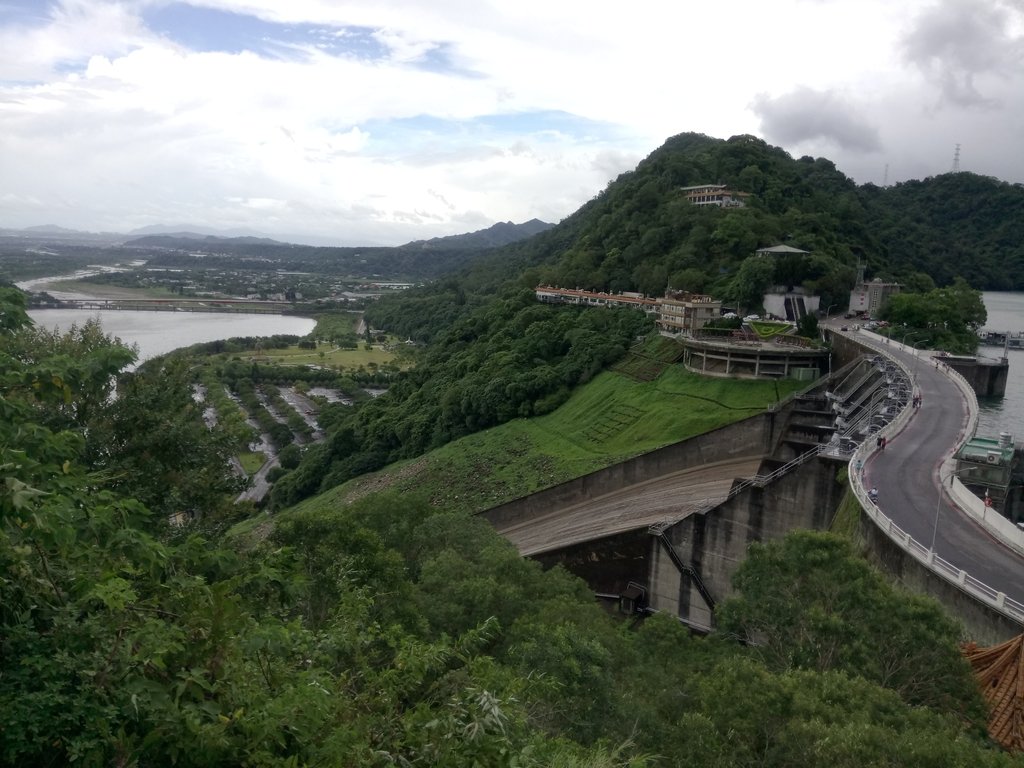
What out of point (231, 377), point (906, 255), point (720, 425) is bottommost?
point (231, 377)

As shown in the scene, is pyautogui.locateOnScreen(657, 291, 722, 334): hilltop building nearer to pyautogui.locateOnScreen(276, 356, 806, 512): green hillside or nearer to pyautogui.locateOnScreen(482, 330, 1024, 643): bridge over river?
pyautogui.locateOnScreen(276, 356, 806, 512): green hillside

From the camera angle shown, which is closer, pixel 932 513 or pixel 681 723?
pixel 681 723


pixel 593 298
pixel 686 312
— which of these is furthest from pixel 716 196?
pixel 686 312

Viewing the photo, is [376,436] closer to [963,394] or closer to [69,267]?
[963,394]

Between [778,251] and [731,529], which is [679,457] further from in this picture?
[778,251]

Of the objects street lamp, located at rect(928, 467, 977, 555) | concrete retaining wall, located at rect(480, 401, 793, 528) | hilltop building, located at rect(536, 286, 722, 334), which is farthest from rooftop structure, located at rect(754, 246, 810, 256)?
street lamp, located at rect(928, 467, 977, 555)

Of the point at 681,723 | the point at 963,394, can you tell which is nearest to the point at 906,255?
the point at 963,394
